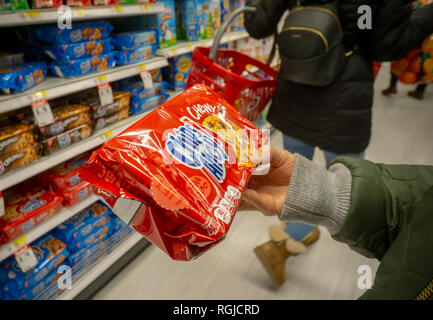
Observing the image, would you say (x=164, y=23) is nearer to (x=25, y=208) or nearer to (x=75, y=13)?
(x=75, y=13)

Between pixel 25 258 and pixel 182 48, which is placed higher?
pixel 182 48

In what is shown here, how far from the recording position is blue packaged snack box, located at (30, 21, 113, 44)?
132 cm

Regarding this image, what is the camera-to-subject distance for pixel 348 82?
123cm

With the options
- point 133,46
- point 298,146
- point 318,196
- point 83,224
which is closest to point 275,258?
point 298,146

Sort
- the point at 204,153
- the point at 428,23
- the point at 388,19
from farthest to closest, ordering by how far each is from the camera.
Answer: the point at 428,23, the point at 388,19, the point at 204,153

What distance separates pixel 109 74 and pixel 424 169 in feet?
4.45

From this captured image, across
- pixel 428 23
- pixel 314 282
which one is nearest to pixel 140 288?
pixel 314 282

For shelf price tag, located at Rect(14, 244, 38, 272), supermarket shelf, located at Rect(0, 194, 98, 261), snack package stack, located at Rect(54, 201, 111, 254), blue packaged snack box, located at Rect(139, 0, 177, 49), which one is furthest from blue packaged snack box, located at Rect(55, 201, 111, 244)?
blue packaged snack box, located at Rect(139, 0, 177, 49)

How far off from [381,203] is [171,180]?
497 millimetres

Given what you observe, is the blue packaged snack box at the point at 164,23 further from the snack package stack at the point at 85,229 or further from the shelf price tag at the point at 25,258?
the shelf price tag at the point at 25,258

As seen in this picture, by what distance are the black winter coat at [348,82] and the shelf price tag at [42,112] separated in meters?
0.99

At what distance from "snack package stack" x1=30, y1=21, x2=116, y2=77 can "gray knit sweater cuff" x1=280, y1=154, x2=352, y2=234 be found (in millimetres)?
1131

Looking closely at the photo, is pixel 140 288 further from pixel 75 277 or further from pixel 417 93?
pixel 417 93
